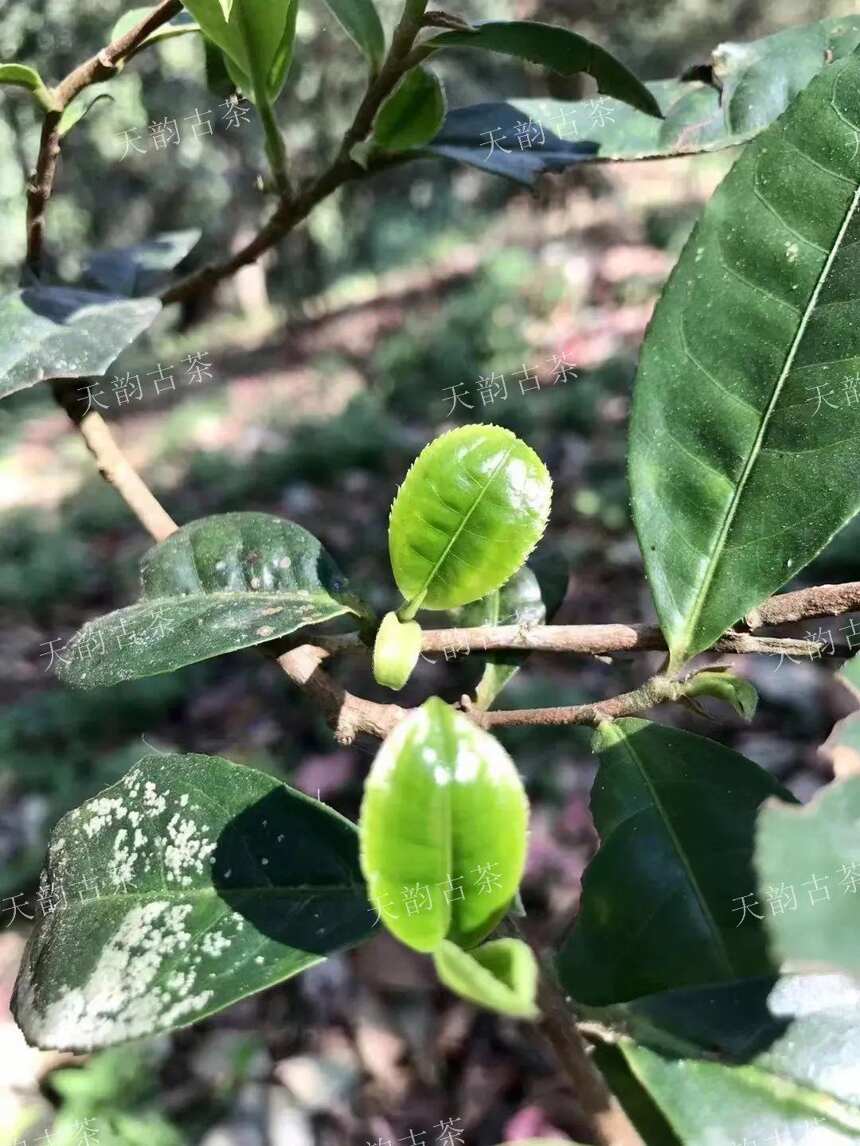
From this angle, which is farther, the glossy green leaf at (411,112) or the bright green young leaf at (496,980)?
the glossy green leaf at (411,112)

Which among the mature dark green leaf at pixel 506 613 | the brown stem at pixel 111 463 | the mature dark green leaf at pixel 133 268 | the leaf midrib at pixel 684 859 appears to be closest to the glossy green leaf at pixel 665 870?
the leaf midrib at pixel 684 859

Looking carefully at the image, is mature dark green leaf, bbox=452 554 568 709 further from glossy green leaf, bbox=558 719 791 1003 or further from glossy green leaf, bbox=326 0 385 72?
glossy green leaf, bbox=326 0 385 72

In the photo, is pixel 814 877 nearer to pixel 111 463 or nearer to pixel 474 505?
pixel 474 505

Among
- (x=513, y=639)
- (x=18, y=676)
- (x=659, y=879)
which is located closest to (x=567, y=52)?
(x=513, y=639)

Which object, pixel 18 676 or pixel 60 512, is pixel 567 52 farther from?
pixel 60 512

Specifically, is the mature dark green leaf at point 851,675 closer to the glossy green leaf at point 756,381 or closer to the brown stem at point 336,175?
the glossy green leaf at point 756,381

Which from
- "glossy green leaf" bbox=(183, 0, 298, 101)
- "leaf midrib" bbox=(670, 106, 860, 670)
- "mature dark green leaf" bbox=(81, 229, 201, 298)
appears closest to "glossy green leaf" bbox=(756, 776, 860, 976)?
"leaf midrib" bbox=(670, 106, 860, 670)

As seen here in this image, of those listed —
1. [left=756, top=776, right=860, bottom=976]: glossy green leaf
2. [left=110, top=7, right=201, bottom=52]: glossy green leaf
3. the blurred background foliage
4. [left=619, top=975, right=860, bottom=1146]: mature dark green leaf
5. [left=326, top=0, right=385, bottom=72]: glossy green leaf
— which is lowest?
the blurred background foliage
